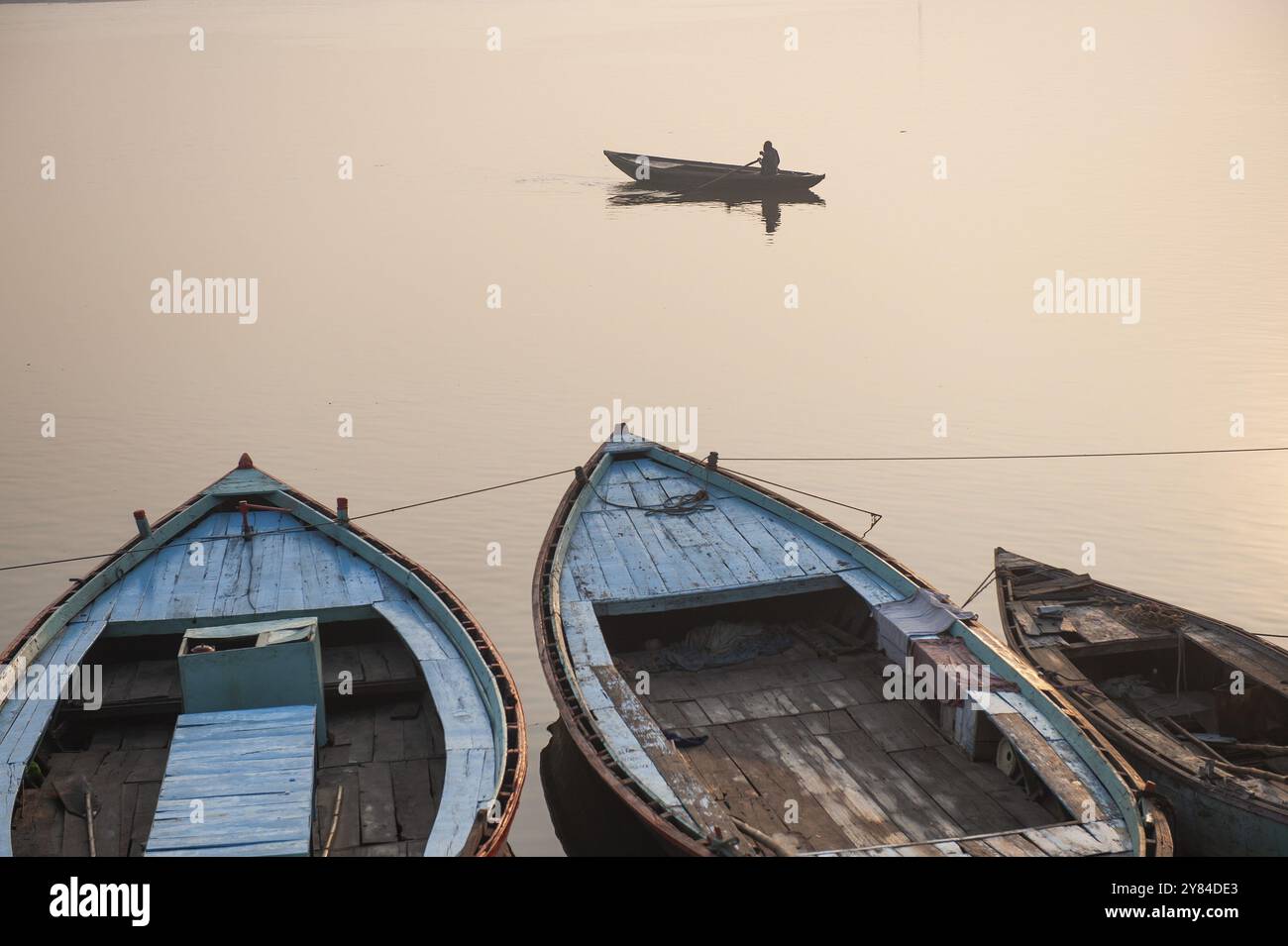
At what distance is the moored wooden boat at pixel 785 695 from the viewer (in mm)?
8414

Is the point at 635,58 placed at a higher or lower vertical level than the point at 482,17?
lower

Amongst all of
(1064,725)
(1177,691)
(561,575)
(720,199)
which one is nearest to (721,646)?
(561,575)

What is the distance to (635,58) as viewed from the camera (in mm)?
54750

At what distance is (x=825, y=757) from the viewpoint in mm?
9711

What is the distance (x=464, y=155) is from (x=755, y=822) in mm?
31879

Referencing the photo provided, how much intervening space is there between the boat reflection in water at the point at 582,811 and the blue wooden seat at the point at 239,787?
6.98ft

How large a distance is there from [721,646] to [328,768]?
3764mm

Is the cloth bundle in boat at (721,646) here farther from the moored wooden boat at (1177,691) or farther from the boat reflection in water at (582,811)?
the moored wooden boat at (1177,691)

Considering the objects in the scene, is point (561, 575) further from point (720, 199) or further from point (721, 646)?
point (720, 199)

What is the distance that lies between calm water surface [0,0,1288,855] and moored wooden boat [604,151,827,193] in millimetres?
667

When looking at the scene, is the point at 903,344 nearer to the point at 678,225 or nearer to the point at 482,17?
the point at 678,225

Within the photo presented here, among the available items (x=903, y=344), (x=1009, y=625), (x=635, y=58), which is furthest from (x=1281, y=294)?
(x=635, y=58)

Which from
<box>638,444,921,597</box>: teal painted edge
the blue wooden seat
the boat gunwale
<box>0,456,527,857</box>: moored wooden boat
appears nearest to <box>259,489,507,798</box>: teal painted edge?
<box>0,456,527,857</box>: moored wooden boat

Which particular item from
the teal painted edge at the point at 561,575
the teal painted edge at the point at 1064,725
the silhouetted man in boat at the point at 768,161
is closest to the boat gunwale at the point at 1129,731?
the teal painted edge at the point at 1064,725
